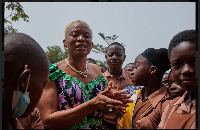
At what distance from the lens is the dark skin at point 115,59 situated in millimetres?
4344

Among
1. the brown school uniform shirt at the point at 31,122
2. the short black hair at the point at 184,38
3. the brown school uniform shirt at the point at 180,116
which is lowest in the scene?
the brown school uniform shirt at the point at 31,122

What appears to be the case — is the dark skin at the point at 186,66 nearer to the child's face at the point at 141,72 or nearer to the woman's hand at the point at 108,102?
the woman's hand at the point at 108,102

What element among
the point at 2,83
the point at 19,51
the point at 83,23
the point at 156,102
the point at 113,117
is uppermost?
the point at 83,23

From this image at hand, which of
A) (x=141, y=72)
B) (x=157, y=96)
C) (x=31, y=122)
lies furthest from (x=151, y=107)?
(x=31, y=122)

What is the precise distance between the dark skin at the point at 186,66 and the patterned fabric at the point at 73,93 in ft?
2.95

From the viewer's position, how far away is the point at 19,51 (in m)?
1.25

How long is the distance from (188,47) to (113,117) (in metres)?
1.27

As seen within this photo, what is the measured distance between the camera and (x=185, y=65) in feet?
4.73

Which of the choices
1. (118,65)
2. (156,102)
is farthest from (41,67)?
(118,65)

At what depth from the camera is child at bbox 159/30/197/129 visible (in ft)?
4.50

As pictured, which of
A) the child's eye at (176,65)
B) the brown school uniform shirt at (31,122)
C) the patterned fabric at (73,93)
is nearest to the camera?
the child's eye at (176,65)

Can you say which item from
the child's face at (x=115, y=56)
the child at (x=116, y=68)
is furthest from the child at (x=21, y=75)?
the child's face at (x=115, y=56)

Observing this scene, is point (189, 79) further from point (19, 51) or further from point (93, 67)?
point (93, 67)

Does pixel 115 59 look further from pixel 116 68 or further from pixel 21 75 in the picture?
pixel 21 75
